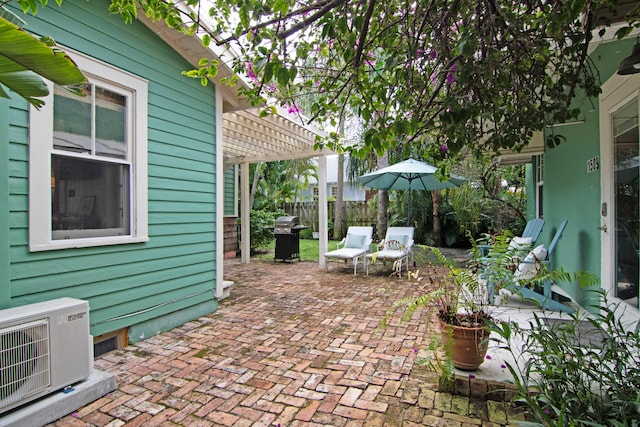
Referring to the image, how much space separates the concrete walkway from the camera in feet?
7.22

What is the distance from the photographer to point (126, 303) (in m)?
3.37

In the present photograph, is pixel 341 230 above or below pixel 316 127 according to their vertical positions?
below

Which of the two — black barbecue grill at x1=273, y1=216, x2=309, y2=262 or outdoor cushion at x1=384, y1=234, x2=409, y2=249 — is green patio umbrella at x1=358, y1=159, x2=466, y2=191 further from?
black barbecue grill at x1=273, y1=216, x2=309, y2=262

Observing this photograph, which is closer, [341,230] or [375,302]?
[375,302]

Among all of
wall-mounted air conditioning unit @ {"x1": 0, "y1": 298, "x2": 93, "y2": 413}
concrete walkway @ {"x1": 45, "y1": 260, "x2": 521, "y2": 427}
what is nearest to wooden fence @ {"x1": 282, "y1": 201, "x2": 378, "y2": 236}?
concrete walkway @ {"x1": 45, "y1": 260, "x2": 521, "y2": 427}

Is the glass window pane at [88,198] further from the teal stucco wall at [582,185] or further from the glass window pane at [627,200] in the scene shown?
the glass window pane at [627,200]

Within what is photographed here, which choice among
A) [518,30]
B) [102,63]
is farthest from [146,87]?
[518,30]

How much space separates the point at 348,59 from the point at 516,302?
381cm

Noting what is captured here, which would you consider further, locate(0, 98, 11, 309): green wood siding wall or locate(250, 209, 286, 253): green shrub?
locate(250, 209, 286, 253): green shrub

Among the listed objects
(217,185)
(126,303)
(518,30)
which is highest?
(518,30)

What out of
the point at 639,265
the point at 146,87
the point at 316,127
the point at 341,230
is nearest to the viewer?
the point at 639,265

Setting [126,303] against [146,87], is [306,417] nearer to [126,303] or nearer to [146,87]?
[126,303]

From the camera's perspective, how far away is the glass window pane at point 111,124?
10.6ft

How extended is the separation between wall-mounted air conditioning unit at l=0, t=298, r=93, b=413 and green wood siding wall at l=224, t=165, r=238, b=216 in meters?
7.24
